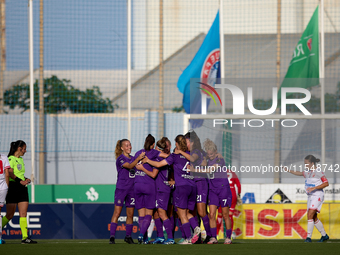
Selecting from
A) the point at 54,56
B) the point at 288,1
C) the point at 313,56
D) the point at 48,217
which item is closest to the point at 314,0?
the point at 288,1

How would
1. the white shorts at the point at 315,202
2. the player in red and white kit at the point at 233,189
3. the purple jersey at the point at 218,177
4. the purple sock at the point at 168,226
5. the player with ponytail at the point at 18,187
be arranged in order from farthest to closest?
the player in red and white kit at the point at 233,189 → the white shorts at the point at 315,202 → the purple jersey at the point at 218,177 → the player with ponytail at the point at 18,187 → the purple sock at the point at 168,226

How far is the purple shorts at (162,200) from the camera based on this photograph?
9328 mm

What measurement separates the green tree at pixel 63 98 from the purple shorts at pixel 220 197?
9.59m

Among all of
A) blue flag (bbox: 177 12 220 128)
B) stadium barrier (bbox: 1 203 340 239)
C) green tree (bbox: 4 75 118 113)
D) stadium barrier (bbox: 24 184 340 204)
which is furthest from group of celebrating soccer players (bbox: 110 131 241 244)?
green tree (bbox: 4 75 118 113)

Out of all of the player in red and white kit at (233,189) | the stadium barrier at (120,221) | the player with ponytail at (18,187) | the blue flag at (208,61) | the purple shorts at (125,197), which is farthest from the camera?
the blue flag at (208,61)

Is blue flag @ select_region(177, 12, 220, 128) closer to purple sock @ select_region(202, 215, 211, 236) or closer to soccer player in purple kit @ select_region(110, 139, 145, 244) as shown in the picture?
soccer player in purple kit @ select_region(110, 139, 145, 244)

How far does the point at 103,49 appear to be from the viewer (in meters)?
16.5

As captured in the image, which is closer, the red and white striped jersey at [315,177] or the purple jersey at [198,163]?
the purple jersey at [198,163]

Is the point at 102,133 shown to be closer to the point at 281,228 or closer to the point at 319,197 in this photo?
the point at 281,228

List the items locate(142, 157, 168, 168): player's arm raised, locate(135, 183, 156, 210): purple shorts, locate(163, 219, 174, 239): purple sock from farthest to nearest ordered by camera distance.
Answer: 1. locate(135, 183, 156, 210): purple shorts
2. locate(163, 219, 174, 239): purple sock
3. locate(142, 157, 168, 168): player's arm raised

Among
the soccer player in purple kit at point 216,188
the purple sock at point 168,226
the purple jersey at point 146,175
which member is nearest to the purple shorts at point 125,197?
the purple jersey at point 146,175

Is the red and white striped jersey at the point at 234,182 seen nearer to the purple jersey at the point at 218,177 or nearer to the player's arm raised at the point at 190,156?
the purple jersey at the point at 218,177

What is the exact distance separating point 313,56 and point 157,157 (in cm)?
754

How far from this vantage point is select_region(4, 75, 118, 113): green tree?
727 inches
